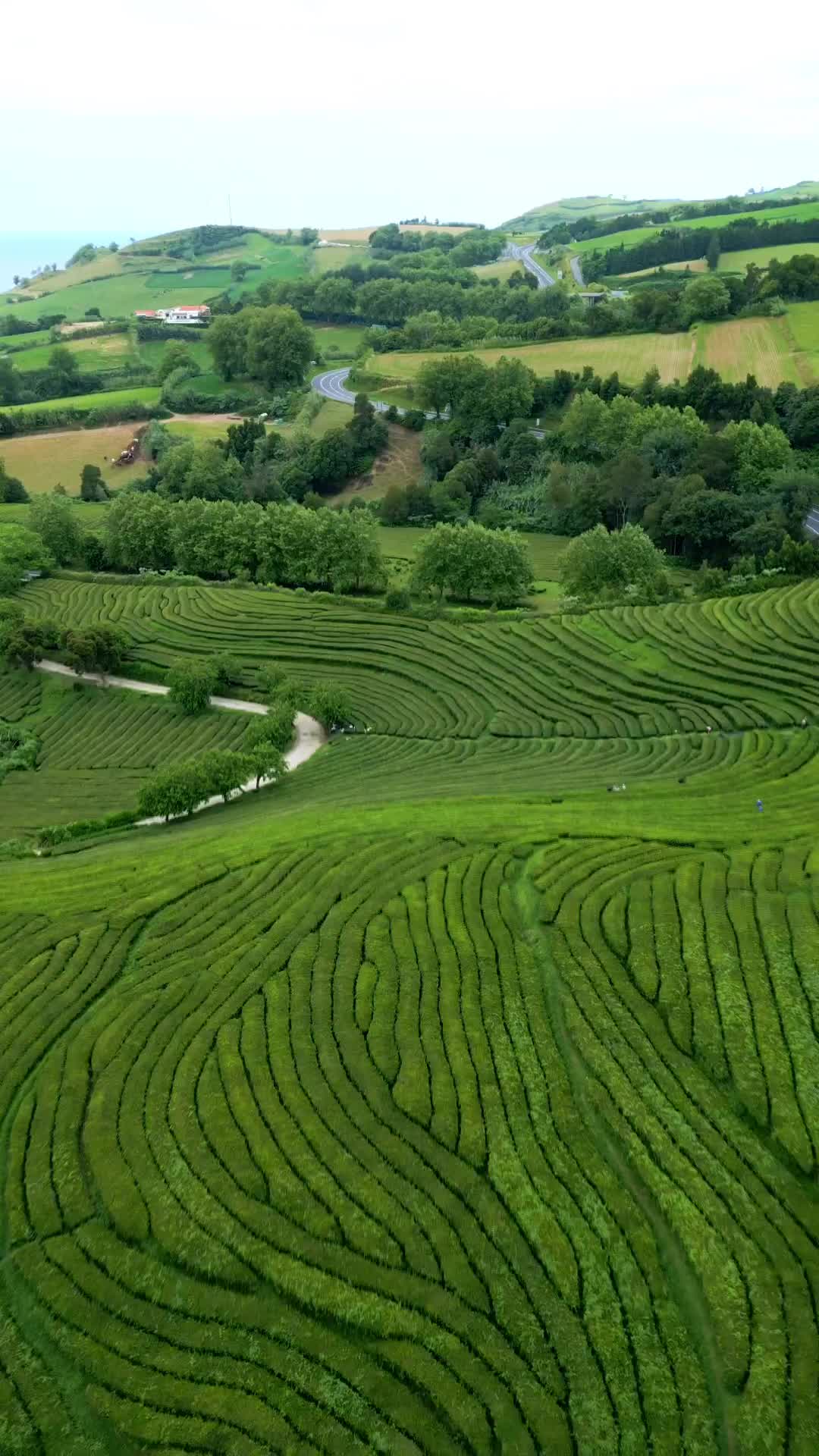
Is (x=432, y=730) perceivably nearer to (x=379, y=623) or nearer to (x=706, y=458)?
(x=379, y=623)

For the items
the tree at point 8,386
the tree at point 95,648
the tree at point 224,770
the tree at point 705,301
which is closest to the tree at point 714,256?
the tree at point 705,301

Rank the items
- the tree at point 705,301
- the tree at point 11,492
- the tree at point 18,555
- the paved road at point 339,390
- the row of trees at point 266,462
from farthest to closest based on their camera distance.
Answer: the paved road at point 339,390 < the tree at point 705,301 < the tree at point 11,492 < the row of trees at point 266,462 < the tree at point 18,555

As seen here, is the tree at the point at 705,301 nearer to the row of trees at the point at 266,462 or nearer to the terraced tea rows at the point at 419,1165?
the row of trees at the point at 266,462

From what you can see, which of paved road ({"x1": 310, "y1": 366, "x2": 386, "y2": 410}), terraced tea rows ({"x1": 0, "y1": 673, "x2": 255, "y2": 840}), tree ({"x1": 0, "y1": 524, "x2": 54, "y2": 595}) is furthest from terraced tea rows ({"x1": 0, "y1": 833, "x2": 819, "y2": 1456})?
paved road ({"x1": 310, "y1": 366, "x2": 386, "y2": 410})

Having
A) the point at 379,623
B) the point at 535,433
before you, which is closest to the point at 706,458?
the point at 535,433

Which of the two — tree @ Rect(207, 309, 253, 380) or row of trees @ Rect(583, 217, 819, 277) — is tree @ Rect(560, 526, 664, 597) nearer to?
tree @ Rect(207, 309, 253, 380)

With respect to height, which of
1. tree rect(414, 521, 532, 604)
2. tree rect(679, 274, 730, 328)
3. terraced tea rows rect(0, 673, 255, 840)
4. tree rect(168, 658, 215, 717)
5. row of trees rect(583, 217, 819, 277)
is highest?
row of trees rect(583, 217, 819, 277)
